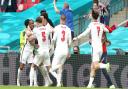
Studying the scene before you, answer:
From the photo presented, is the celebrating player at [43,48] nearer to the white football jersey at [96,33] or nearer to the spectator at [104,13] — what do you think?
the white football jersey at [96,33]

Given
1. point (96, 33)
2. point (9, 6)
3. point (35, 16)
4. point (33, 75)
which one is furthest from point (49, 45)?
point (9, 6)

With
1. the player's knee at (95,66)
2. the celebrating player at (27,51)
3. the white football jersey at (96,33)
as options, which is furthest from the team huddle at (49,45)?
the player's knee at (95,66)

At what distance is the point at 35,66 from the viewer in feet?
64.8

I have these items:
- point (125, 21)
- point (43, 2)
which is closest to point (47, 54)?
point (125, 21)

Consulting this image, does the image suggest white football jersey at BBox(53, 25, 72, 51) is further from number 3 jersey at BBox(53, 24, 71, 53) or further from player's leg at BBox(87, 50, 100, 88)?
player's leg at BBox(87, 50, 100, 88)

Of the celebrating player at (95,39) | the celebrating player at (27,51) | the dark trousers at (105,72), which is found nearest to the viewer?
the celebrating player at (95,39)

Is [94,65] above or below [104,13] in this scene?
below

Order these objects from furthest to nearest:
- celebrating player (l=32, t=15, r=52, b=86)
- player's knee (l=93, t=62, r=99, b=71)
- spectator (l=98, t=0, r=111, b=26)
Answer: spectator (l=98, t=0, r=111, b=26) < celebrating player (l=32, t=15, r=52, b=86) < player's knee (l=93, t=62, r=99, b=71)

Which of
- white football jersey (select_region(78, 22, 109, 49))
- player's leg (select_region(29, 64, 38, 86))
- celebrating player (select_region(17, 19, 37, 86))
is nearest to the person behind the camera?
white football jersey (select_region(78, 22, 109, 49))

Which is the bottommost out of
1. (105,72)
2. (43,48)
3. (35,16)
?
(105,72)

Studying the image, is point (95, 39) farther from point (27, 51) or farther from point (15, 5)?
point (15, 5)

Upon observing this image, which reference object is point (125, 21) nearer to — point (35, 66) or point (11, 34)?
point (11, 34)

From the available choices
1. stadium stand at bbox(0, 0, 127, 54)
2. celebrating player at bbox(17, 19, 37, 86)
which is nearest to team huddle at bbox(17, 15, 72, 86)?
celebrating player at bbox(17, 19, 37, 86)

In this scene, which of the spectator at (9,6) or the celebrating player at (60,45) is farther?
the spectator at (9,6)
